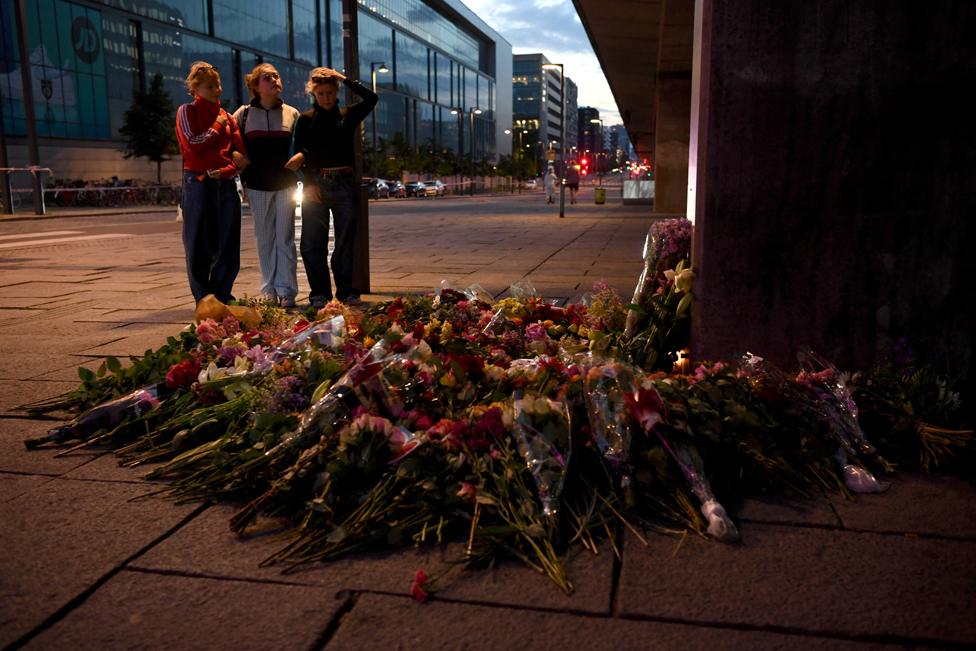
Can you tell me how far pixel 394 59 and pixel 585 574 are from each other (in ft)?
270

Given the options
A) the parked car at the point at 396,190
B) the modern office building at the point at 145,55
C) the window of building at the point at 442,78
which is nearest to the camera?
the modern office building at the point at 145,55

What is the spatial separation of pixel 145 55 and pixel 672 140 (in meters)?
29.7

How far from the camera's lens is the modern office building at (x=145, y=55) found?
3841cm

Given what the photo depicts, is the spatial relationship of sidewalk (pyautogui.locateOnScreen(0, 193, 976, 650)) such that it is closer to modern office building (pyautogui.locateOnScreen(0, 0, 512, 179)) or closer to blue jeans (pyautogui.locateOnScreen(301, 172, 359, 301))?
blue jeans (pyautogui.locateOnScreen(301, 172, 359, 301))

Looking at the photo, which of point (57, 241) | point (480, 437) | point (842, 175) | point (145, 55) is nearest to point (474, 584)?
point (480, 437)

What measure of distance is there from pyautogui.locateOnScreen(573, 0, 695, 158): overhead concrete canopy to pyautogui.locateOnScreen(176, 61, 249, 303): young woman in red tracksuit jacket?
1065 cm

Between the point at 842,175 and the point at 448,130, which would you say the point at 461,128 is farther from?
the point at 842,175

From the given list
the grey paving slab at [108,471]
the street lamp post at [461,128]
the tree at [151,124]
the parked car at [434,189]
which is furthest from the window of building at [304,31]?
the grey paving slab at [108,471]

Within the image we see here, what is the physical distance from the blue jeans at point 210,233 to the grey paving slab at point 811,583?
4687 millimetres

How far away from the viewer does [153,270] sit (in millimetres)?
10273

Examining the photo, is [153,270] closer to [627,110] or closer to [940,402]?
[940,402]

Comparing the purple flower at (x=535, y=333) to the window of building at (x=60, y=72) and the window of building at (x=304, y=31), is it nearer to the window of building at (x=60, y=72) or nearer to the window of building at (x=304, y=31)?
the window of building at (x=60, y=72)

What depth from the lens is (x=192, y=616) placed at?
212 cm

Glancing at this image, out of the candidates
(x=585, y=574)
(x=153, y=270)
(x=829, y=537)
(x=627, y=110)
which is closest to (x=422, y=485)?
(x=585, y=574)
